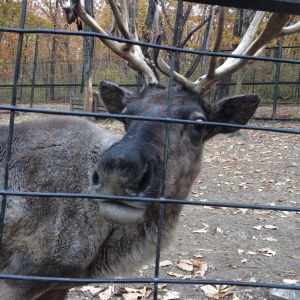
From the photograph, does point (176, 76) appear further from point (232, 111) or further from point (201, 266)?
point (201, 266)

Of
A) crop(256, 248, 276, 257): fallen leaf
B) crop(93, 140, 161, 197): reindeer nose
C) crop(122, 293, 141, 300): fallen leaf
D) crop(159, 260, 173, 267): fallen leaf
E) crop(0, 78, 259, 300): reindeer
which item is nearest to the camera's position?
crop(93, 140, 161, 197): reindeer nose

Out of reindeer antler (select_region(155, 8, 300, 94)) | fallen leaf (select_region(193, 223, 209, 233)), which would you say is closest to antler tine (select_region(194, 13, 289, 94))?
reindeer antler (select_region(155, 8, 300, 94))

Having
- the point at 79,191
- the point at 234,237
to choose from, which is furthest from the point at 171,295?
the point at 234,237

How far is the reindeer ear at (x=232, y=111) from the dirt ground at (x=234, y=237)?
1.41 metres

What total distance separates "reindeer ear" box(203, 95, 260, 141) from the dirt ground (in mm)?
1405

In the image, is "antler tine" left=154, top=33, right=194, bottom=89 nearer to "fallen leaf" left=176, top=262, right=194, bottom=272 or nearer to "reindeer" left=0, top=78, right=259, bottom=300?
"reindeer" left=0, top=78, right=259, bottom=300

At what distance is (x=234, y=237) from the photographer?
6.67 m

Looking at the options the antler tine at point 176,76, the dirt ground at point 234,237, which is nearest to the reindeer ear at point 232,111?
the antler tine at point 176,76

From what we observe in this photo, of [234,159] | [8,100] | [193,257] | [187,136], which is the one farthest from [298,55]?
[187,136]

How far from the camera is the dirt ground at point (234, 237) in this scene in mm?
4910

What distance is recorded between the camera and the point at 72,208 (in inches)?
138

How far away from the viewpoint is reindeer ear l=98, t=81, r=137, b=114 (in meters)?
4.45

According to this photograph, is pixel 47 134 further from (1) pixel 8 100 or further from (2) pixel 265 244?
(1) pixel 8 100

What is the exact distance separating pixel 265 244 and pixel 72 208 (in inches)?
160
